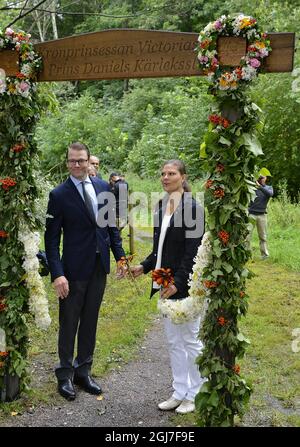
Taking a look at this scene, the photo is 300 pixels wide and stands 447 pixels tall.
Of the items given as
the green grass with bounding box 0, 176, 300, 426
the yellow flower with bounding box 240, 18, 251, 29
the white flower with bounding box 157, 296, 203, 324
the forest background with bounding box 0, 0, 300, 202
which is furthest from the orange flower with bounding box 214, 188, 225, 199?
the forest background with bounding box 0, 0, 300, 202

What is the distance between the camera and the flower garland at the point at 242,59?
3600 mm

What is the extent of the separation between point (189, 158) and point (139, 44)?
12407mm

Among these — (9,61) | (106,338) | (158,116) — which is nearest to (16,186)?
(9,61)

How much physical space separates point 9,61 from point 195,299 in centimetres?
249

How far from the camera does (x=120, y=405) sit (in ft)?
15.3

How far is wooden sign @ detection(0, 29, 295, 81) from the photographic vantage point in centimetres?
366

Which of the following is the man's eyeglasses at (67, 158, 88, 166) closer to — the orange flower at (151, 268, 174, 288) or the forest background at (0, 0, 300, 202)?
the orange flower at (151, 268, 174, 288)

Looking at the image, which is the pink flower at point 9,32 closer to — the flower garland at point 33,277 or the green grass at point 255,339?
the flower garland at point 33,277

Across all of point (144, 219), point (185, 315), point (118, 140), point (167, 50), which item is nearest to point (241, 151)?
point (167, 50)

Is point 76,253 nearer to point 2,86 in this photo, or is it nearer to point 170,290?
point 170,290

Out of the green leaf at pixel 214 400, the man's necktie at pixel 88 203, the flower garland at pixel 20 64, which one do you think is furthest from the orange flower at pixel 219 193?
the flower garland at pixel 20 64

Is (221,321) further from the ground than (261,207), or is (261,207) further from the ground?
(261,207)

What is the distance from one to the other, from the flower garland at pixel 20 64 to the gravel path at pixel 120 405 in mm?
2729

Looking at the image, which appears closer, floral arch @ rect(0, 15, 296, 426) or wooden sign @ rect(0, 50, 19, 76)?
floral arch @ rect(0, 15, 296, 426)
